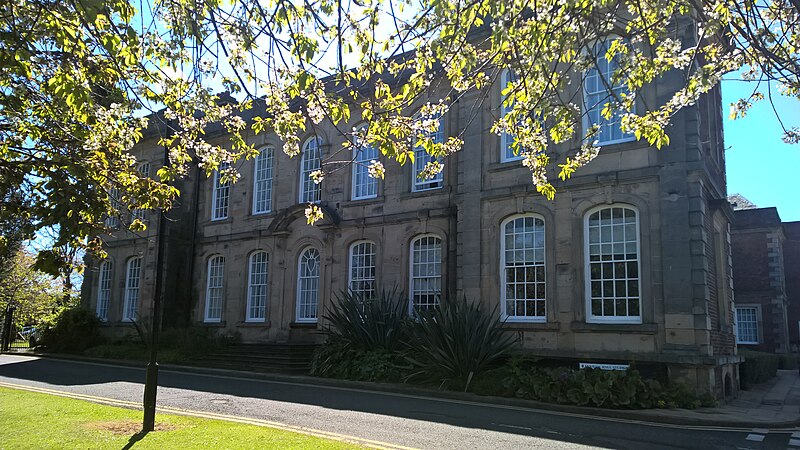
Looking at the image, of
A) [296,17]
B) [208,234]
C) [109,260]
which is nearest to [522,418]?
[296,17]

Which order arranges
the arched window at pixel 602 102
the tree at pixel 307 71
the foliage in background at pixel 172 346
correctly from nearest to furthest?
the tree at pixel 307 71 < the arched window at pixel 602 102 < the foliage in background at pixel 172 346

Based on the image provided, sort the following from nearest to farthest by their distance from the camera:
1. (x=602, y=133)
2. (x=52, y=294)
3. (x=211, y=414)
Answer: (x=211, y=414) → (x=602, y=133) → (x=52, y=294)

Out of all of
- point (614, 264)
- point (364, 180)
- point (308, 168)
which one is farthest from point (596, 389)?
point (308, 168)

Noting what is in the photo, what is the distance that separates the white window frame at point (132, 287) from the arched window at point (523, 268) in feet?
58.5

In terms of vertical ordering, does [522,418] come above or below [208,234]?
below

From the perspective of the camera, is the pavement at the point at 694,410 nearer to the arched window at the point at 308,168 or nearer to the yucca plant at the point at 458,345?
the yucca plant at the point at 458,345

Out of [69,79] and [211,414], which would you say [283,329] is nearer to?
[211,414]

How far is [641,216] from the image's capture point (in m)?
14.0

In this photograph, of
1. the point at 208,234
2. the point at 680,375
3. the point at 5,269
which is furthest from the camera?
the point at 5,269

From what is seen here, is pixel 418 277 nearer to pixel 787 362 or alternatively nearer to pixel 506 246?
pixel 506 246

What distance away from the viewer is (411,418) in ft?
33.1

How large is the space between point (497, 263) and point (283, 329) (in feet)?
29.2

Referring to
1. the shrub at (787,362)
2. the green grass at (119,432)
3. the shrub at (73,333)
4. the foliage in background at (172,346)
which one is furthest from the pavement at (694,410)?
the shrub at (787,362)

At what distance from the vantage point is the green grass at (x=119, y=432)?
7.06 m
